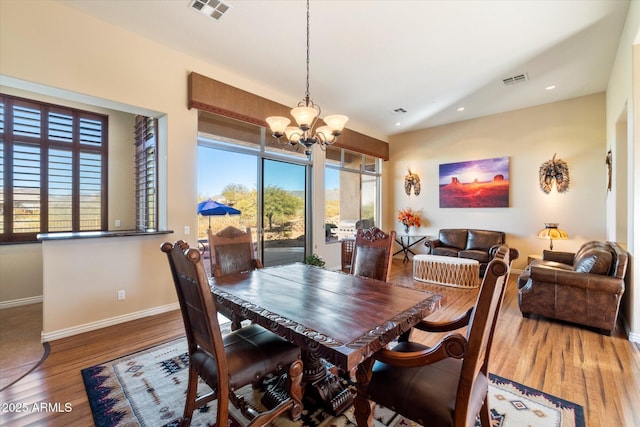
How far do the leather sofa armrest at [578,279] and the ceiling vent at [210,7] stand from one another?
14.7ft

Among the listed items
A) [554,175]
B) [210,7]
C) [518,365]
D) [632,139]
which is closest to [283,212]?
[210,7]

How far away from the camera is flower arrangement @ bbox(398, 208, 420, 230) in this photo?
697cm

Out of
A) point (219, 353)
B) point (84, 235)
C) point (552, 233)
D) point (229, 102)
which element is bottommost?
point (219, 353)

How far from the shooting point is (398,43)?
337 centimetres

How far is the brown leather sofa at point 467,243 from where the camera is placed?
544 centimetres

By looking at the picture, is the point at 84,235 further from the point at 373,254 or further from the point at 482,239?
the point at 482,239

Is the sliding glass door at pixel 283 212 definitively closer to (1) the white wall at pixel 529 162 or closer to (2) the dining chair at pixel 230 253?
(2) the dining chair at pixel 230 253

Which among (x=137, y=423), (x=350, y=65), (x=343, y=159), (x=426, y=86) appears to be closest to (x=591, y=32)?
(x=426, y=86)

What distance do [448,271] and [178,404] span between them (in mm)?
4435

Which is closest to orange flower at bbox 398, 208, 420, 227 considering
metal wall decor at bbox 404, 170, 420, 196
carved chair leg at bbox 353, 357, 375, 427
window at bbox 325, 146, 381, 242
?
metal wall decor at bbox 404, 170, 420, 196

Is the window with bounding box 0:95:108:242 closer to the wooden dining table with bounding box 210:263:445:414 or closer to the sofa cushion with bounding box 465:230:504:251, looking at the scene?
the wooden dining table with bounding box 210:263:445:414

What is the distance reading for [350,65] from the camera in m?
3.88

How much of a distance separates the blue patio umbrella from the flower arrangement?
4461mm

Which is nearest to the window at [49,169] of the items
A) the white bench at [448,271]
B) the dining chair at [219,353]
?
the dining chair at [219,353]
